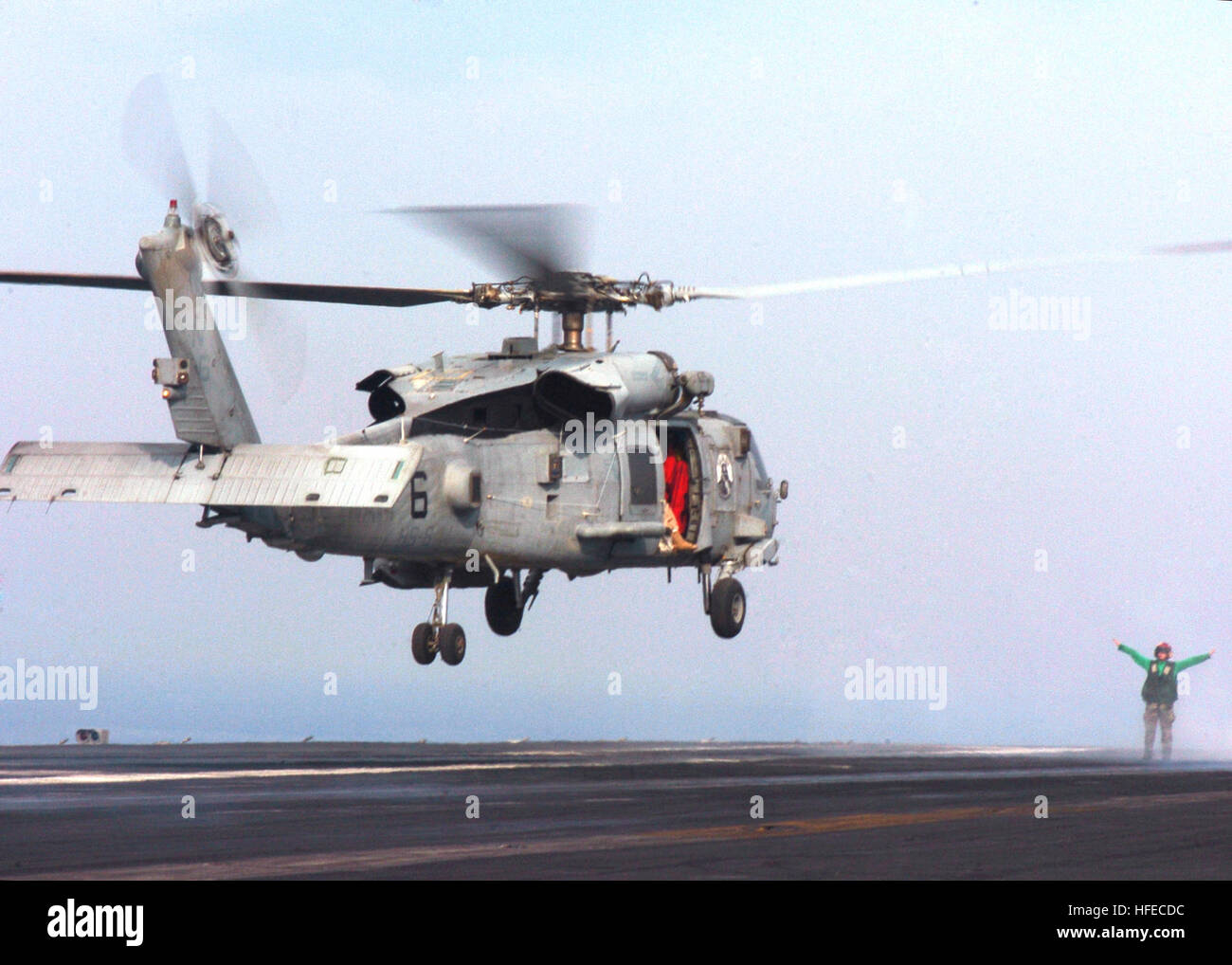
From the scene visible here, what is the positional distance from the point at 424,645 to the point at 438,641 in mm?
273

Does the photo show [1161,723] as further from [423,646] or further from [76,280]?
[76,280]

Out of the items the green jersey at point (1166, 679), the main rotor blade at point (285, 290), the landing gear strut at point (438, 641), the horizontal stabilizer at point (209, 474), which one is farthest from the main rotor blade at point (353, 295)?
the green jersey at point (1166, 679)

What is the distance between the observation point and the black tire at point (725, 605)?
1644 inches

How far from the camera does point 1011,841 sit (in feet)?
60.6

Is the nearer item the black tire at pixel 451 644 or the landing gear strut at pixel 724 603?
the black tire at pixel 451 644

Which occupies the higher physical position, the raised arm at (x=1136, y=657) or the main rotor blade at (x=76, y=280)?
the main rotor blade at (x=76, y=280)

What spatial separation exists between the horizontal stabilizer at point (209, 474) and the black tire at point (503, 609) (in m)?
8.47

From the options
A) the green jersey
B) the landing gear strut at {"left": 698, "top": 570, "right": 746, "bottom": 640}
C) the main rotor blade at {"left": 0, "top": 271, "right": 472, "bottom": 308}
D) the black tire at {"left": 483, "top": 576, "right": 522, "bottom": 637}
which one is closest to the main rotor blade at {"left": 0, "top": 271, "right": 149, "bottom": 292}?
the main rotor blade at {"left": 0, "top": 271, "right": 472, "bottom": 308}

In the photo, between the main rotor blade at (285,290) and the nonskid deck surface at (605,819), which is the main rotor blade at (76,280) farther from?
the nonskid deck surface at (605,819)

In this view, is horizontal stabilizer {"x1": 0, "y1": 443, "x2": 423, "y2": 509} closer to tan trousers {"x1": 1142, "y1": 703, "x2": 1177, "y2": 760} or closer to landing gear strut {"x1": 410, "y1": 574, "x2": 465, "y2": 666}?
landing gear strut {"x1": 410, "y1": 574, "x2": 465, "y2": 666}

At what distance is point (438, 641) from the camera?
34938 mm
